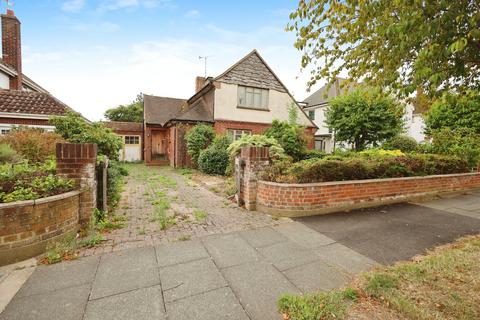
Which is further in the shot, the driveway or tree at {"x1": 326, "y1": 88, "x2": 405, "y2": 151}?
tree at {"x1": 326, "y1": 88, "x2": 405, "y2": 151}

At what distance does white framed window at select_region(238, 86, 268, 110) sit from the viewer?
1576 centimetres

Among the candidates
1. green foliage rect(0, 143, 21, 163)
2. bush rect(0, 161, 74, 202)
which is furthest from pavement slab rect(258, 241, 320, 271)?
green foliage rect(0, 143, 21, 163)

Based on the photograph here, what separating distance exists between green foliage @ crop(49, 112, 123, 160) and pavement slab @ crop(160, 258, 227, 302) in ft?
18.4

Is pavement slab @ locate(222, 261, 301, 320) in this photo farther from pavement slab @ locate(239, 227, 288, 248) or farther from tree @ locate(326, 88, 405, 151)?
tree @ locate(326, 88, 405, 151)

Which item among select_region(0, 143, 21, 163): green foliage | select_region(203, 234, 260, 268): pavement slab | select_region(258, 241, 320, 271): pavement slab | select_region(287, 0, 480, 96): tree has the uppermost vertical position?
select_region(287, 0, 480, 96): tree

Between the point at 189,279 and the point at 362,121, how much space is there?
15.1 m

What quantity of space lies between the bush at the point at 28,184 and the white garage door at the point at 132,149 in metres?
17.4

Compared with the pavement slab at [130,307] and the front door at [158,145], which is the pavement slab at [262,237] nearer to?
the pavement slab at [130,307]

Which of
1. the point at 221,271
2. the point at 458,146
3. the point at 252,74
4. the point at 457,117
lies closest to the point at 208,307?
the point at 221,271

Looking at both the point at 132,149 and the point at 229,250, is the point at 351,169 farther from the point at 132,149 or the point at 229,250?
the point at 132,149

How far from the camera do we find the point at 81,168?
3828 millimetres

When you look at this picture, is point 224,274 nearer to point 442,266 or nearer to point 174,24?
point 442,266

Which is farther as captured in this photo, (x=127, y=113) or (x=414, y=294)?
(x=127, y=113)

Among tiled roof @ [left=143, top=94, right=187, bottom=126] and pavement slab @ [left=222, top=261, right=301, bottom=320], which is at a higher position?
tiled roof @ [left=143, top=94, right=187, bottom=126]
